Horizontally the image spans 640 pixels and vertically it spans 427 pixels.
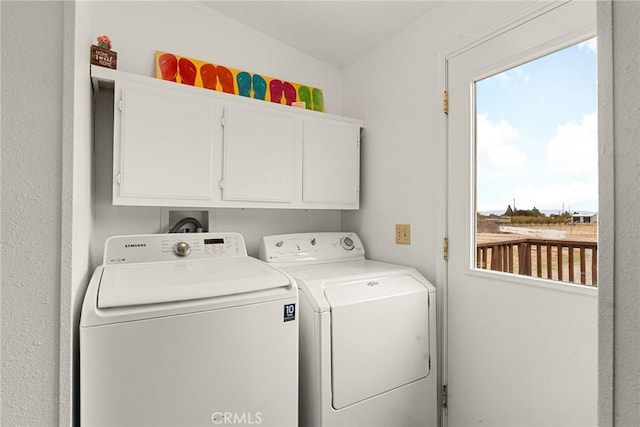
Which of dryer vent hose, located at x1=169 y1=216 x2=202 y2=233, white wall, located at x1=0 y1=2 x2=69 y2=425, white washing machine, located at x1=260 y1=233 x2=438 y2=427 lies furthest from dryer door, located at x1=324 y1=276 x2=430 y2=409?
white wall, located at x1=0 y1=2 x2=69 y2=425

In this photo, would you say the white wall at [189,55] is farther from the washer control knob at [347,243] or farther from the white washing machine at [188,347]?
the white washing machine at [188,347]

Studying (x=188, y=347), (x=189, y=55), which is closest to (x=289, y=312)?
(x=188, y=347)

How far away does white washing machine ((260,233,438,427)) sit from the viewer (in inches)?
57.2

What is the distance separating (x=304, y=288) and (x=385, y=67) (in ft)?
4.93

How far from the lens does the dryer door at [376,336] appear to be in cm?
148

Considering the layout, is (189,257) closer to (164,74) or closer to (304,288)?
(304,288)

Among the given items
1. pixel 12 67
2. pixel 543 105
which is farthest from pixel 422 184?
pixel 12 67

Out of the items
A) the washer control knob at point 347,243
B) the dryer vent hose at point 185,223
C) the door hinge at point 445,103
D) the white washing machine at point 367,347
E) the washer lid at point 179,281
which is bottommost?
the white washing machine at point 367,347

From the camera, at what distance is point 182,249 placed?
172cm

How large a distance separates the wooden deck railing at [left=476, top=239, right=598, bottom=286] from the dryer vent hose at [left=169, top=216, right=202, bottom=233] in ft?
4.99

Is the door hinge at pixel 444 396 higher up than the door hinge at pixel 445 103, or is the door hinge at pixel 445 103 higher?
the door hinge at pixel 445 103

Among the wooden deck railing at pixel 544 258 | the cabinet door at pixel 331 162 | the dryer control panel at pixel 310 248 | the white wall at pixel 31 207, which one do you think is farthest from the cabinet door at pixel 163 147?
the wooden deck railing at pixel 544 258

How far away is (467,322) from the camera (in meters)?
1.71

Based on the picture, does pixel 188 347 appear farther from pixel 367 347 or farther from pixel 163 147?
pixel 163 147
